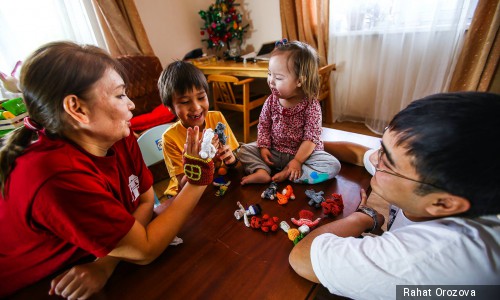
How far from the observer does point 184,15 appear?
3.37 m

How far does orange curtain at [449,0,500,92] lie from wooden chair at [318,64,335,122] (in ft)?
3.88

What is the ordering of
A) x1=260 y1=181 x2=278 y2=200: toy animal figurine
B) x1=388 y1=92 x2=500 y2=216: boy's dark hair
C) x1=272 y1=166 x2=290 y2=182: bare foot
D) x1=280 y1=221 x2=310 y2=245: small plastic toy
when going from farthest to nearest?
x1=272 y1=166 x2=290 y2=182: bare foot, x1=260 y1=181 x2=278 y2=200: toy animal figurine, x1=280 y1=221 x2=310 y2=245: small plastic toy, x1=388 y1=92 x2=500 y2=216: boy's dark hair

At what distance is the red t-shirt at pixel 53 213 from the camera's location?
499mm

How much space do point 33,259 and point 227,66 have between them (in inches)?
108

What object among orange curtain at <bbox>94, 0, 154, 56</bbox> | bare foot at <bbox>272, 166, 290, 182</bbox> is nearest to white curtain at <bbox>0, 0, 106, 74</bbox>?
orange curtain at <bbox>94, 0, 154, 56</bbox>

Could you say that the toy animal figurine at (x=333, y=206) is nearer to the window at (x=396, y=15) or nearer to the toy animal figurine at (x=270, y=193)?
the toy animal figurine at (x=270, y=193)

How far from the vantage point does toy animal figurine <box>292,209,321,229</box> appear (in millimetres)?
737

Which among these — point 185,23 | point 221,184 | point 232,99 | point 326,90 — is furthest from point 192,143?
point 185,23

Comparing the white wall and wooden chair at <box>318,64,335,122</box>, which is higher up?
the white wall

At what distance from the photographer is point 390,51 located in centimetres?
256

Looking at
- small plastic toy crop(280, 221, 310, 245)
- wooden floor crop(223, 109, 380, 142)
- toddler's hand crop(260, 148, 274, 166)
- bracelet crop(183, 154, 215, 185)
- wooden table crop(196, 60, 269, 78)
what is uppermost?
bracelet crop(183, 154, 215, 185)

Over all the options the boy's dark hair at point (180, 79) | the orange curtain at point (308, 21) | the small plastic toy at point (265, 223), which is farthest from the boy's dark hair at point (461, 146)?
the orange curtain at point (308, 21)

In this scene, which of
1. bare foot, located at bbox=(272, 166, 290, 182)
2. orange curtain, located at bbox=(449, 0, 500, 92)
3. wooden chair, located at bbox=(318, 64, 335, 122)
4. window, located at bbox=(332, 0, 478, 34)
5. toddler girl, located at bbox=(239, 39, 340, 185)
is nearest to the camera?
bare foot, located at bbox=(272, 166, 290, 182)

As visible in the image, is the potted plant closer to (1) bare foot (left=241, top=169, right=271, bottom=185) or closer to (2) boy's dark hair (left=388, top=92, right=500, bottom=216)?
(1) bare foot (left=241, top=169, right=271, bottom=185)
